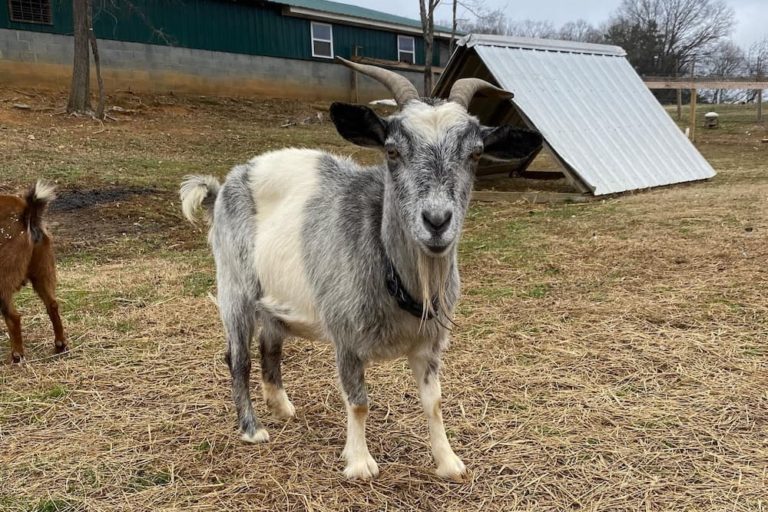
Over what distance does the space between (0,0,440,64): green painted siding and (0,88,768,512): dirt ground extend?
13.7 meters

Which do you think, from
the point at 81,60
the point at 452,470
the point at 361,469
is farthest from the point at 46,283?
the point at 81,60

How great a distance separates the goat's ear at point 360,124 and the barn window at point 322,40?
72.0ft

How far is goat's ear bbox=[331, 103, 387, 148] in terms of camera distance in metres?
2.48

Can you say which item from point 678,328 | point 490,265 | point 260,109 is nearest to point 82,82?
point 260,109

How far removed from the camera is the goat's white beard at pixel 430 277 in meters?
2.46

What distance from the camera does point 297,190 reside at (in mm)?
3156

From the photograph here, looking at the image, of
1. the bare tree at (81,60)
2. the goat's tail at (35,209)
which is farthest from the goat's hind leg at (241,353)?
the bare tree at (81,60)

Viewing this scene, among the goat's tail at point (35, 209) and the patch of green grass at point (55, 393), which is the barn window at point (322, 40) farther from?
the patch of green grass at point (55, 393)

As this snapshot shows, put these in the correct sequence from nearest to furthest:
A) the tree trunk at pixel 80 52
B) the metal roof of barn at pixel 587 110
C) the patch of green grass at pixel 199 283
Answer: the patch of green grass at pixel 199 283, the metal roof of barn at pixel 587 110, the tree trunk at pixel 80 52

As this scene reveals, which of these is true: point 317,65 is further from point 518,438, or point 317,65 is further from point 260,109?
point 518,438

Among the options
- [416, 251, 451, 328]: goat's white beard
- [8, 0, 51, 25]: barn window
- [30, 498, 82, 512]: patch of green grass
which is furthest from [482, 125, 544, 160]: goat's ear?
[8, 0, 51, 25]: barn window

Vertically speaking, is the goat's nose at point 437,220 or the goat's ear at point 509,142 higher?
the goat's ear at point 509,142

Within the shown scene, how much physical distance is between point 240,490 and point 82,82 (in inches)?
561

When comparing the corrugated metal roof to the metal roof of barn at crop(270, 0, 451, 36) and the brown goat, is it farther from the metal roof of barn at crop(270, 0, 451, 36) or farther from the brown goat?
the brown goat
